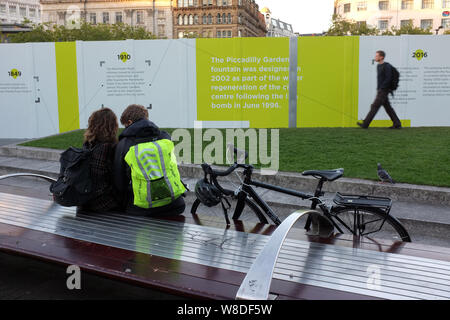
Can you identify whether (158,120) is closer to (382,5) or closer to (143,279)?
(143,279)

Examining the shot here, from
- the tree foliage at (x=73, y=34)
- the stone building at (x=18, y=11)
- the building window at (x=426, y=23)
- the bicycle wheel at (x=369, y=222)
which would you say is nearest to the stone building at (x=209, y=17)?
the stone building at (x=18, y=11)

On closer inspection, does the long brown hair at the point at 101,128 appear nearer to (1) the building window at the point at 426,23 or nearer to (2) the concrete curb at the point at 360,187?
(2) the concrete curb at the point at 360,187

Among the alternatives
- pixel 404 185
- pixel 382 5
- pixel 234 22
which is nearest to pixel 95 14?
pixel 234 22

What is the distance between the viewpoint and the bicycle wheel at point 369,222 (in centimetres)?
439

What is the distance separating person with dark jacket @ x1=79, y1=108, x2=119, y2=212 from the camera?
4387 mm

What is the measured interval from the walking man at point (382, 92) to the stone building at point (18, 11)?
117 metres

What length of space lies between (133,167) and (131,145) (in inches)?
8.3

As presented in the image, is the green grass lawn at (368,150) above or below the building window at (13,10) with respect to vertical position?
below

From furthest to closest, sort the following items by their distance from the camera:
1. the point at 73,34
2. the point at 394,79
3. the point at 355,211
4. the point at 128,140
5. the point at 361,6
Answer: the point at 361,6, the point at 73,34, the point at 394,79, the point at 355,211, the point at 128,140

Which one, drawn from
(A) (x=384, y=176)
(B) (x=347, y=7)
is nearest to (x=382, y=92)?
(A) (x=384, y=176)

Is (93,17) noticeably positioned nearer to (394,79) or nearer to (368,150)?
(394,79)

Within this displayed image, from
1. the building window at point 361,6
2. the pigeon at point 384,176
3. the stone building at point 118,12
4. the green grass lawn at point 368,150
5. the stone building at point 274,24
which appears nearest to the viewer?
the pigeon at point 384,176

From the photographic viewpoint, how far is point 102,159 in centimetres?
439
